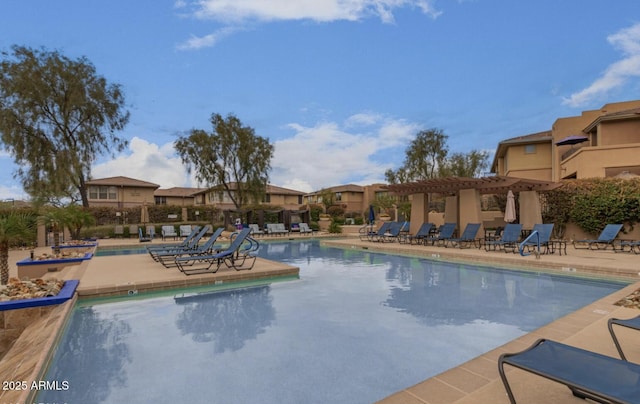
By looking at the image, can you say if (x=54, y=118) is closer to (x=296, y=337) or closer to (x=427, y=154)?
(x=296, y=337)

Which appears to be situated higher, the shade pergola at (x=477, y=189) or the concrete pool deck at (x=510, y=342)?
the shade pergola at (x=477, y=189)

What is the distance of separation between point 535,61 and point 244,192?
21.6 meters

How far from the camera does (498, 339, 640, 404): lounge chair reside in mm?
1836

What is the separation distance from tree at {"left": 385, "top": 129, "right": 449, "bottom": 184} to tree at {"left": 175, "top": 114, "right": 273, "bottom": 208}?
13.5 metres

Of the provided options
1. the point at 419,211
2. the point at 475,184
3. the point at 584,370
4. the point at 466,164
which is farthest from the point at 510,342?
the point at 466,164

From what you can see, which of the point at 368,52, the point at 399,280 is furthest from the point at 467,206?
the point at 368,52

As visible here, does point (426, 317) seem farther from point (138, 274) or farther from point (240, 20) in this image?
point (240, 20)

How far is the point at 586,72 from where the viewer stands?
76.2 ft

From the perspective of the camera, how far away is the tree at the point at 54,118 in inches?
878

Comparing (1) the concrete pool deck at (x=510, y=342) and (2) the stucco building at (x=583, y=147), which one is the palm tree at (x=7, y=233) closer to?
(1) the concrete pool deck at (x=510, y=342)

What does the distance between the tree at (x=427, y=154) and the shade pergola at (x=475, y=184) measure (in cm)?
1792

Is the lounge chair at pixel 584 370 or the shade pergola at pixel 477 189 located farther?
the shade pergola at pixel 477 189

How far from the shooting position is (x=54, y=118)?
23.6 meters

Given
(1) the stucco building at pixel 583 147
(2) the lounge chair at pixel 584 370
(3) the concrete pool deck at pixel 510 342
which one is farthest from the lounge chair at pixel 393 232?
(2) the lounge chair at pixel 584 370
